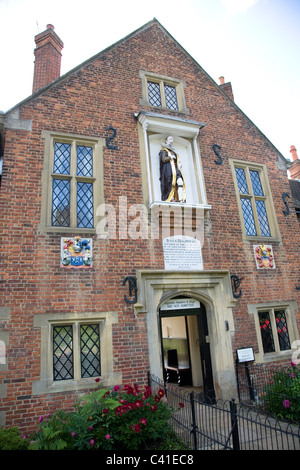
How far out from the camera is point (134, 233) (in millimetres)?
7844

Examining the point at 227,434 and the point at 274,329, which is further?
the point at 274,329

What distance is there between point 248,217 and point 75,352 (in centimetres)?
632

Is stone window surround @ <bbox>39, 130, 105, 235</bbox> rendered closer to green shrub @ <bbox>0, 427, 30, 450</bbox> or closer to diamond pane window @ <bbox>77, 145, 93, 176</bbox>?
diamond pane window @ <bbox>77, 145, 93, 176</bbox>

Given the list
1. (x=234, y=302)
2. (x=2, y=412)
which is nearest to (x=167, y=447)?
(x=2, y=412)

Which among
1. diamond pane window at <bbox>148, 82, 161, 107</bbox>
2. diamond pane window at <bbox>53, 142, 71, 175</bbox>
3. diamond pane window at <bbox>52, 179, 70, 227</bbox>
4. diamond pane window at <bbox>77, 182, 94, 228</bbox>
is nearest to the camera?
diamond pane window at <bbox>52, 179, 70, 227</bbox>

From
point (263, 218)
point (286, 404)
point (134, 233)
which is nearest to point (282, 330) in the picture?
point (286, 404)

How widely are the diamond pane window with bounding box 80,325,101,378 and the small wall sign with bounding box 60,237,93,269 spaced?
1391mm

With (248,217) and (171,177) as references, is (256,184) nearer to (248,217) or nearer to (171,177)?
(248,217)

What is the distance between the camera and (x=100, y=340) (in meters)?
7.00

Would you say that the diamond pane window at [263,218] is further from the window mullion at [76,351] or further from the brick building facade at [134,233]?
the window mullion at [76,351]

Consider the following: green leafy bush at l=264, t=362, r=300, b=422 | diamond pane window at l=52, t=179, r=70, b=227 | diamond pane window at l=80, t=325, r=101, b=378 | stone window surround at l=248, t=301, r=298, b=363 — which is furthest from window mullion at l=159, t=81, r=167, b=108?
green leafy bush at l=264, t=362, r=300, b=422

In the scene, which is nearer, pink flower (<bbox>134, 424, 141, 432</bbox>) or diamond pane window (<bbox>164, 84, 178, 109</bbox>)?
pink flower (<bbox>134, 424, 141, 432</bbox>)

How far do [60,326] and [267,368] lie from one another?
18.1 feet

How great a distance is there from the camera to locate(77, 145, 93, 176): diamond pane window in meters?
8.09
